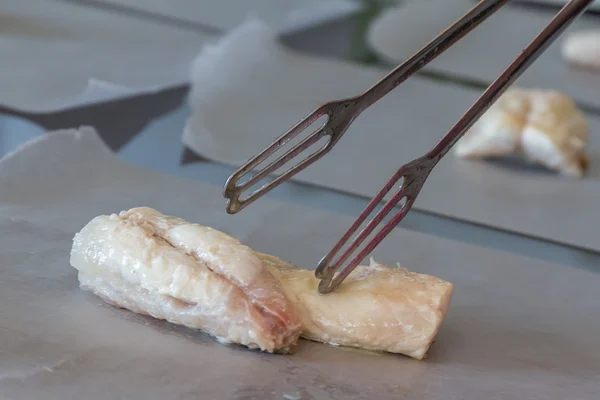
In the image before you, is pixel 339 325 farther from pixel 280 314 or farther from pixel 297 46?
pixel 297 46

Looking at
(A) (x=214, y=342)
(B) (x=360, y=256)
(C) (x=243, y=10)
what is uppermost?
(C) (x=243, y=10)

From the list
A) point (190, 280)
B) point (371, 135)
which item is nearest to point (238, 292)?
point (190, 280)

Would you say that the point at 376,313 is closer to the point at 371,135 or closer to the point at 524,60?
the point at 524,60

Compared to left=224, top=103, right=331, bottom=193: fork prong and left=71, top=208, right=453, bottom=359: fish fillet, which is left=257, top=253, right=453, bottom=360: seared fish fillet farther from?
left=224, top=103, right=331, bottom=193: fork prong

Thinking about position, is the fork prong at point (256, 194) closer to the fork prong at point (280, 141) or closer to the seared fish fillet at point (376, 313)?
the fork prong at point (280, 141)

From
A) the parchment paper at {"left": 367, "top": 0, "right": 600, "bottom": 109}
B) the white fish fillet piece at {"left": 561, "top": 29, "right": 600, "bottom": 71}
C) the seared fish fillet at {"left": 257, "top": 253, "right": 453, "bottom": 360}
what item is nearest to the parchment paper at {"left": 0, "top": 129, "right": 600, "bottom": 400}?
the seared fish fillet at {"left": 257, "top": 253, "right": 453, "bottom": 360}
